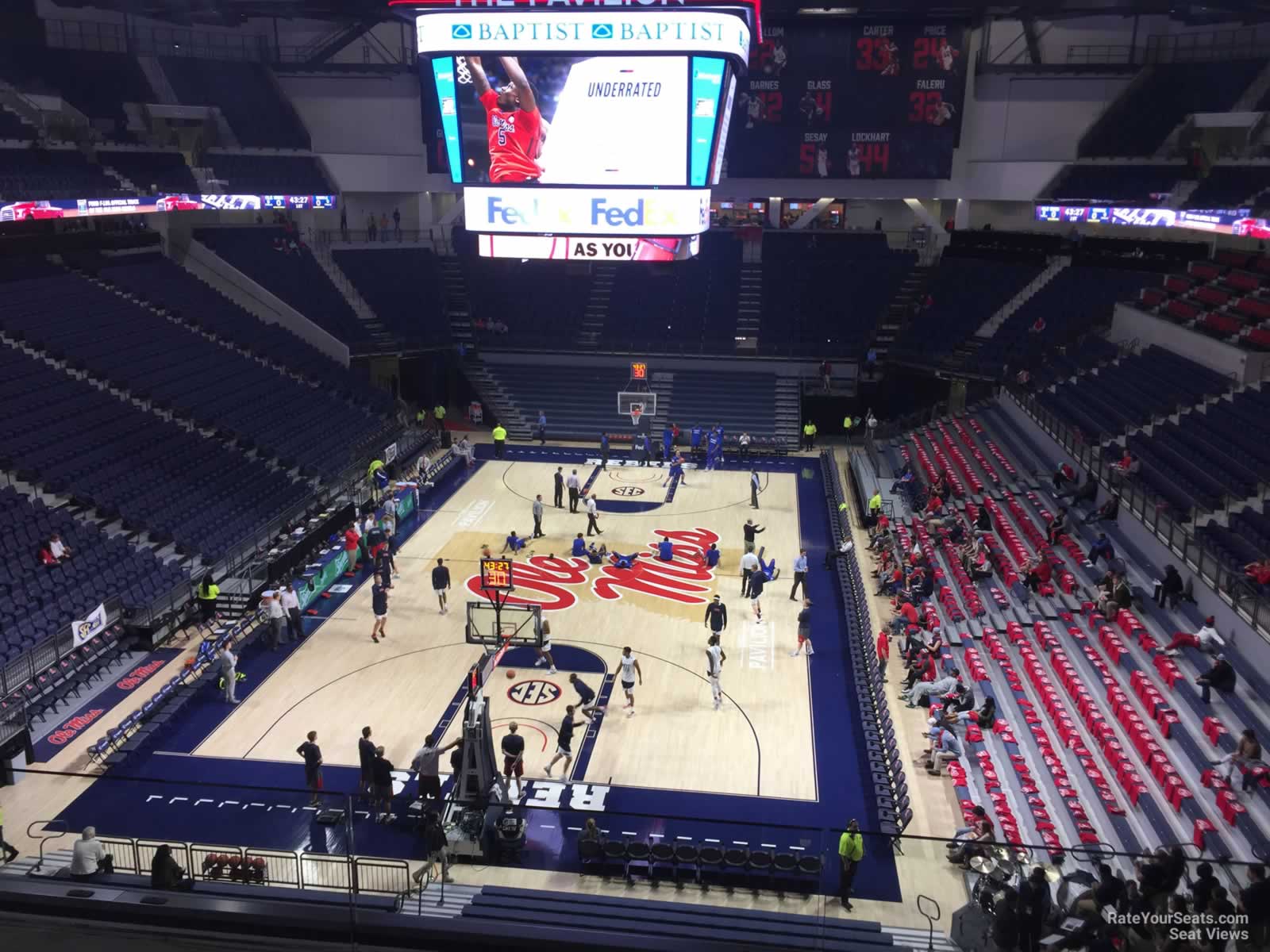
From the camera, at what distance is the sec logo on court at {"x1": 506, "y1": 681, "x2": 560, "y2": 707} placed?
17422mm

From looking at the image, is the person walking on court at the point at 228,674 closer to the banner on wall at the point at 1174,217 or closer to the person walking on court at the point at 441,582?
the person walking on court at the point at 441,582

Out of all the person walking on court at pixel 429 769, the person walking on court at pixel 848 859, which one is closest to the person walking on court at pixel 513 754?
the person walking on court at pixel 429 769

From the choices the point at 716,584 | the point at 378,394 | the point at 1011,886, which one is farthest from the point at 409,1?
the point at 1011,886

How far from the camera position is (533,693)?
58.2ft

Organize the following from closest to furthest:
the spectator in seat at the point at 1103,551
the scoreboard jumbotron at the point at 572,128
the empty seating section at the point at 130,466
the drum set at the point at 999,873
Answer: the drum set at the point at 999,873 < the spectator in seat at the point at 1103,551 < the scoreboard jumbotron at the point at 572,128 < the empty seating section at the point at 130,466

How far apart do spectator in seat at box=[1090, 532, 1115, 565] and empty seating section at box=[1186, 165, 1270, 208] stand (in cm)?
1370

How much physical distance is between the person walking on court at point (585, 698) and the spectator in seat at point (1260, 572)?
10.4 meters

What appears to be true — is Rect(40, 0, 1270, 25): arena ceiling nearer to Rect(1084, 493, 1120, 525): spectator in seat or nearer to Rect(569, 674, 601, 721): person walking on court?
Rect(1084, 493, 1120, 525): spectator in seat

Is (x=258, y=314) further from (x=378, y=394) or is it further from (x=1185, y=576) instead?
(x=1185, y=576)

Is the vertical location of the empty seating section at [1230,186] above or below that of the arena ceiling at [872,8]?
below

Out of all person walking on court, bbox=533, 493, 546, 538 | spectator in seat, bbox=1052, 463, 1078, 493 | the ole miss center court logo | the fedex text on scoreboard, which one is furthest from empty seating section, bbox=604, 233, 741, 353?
the fedex text on scoreboard

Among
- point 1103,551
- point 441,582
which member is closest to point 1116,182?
point 1103,551

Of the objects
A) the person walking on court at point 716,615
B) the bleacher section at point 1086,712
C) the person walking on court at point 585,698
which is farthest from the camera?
the person walking on court at point 716,615

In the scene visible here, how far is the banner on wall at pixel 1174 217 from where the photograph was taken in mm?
24562
